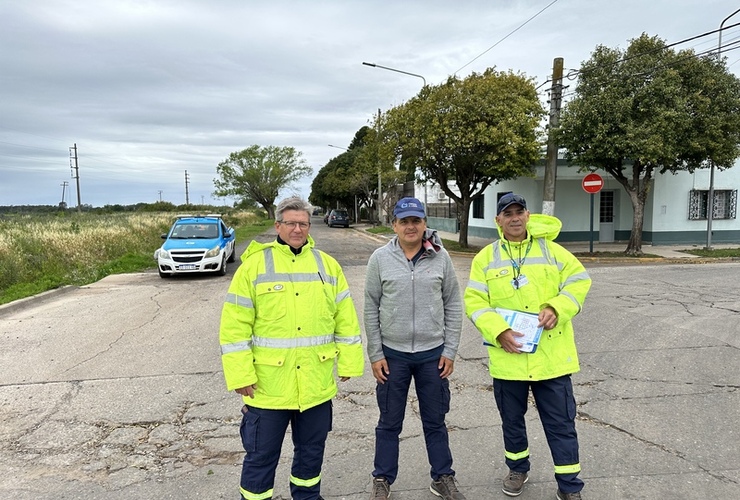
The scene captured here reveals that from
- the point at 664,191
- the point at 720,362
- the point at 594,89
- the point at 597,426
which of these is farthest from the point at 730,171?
the point at 597,426

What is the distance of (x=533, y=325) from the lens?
3.01m

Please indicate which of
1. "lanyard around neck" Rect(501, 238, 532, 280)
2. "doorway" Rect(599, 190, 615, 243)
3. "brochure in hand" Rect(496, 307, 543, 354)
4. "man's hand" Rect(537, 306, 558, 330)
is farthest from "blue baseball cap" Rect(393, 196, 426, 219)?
"doorway" Rect(599, 190, 615, 243)

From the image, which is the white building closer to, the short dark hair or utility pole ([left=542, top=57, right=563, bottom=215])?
utility pole ([left=542, top=57, right=563, bottom=215])

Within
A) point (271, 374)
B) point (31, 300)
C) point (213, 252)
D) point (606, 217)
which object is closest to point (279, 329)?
point (271, 374)

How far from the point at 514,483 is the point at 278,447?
1.51 m

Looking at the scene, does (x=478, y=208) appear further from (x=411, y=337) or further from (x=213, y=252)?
(x=411, y=337)

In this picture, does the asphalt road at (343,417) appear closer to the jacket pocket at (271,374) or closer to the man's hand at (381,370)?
the man's hand at (381,370)

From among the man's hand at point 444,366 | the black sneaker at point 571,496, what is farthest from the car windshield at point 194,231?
the black sneaker at point 571,496

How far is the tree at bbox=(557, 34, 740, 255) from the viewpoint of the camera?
49.1 feet

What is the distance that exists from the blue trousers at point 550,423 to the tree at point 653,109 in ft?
45.6

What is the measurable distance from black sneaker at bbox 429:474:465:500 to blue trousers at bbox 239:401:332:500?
0.76 m

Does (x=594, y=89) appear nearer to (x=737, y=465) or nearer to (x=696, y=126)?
(x=696, y=126)

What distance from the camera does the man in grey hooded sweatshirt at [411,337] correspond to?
3068 millimetres

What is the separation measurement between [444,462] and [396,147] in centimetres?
1692
